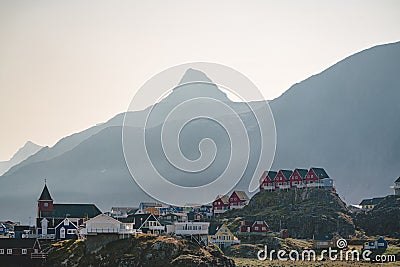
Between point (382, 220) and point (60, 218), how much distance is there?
35.1 m

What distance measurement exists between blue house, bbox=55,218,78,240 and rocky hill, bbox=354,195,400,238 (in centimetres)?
3133

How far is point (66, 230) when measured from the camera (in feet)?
236

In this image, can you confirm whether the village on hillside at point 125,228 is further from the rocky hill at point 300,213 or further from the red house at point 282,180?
the rocky hill at point 300,213

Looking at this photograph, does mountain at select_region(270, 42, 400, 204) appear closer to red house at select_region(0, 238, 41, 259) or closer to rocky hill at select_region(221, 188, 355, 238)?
rocky hill at select_region(221, 188, 355, 238)

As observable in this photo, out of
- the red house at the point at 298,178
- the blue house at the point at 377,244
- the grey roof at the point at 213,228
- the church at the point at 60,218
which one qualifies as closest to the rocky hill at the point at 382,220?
the blue house at the point at 377,244

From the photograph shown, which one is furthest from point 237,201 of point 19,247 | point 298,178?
point 19,247

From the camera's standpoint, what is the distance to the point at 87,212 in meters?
79.1

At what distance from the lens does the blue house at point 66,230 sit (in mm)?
71519

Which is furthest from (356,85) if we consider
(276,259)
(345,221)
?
(276,259)

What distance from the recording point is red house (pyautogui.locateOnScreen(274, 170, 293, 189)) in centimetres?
9181

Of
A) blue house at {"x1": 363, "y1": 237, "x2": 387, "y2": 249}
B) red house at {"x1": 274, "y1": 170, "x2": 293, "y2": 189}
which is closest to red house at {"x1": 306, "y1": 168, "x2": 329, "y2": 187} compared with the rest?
red house at {"x1": 274, "y1": 170, "x2": 293, "y2": 189}

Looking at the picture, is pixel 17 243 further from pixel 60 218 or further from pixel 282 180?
pixel 282 180

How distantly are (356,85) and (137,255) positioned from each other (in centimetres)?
11908

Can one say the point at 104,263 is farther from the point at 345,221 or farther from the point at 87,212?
the point at 345,221
